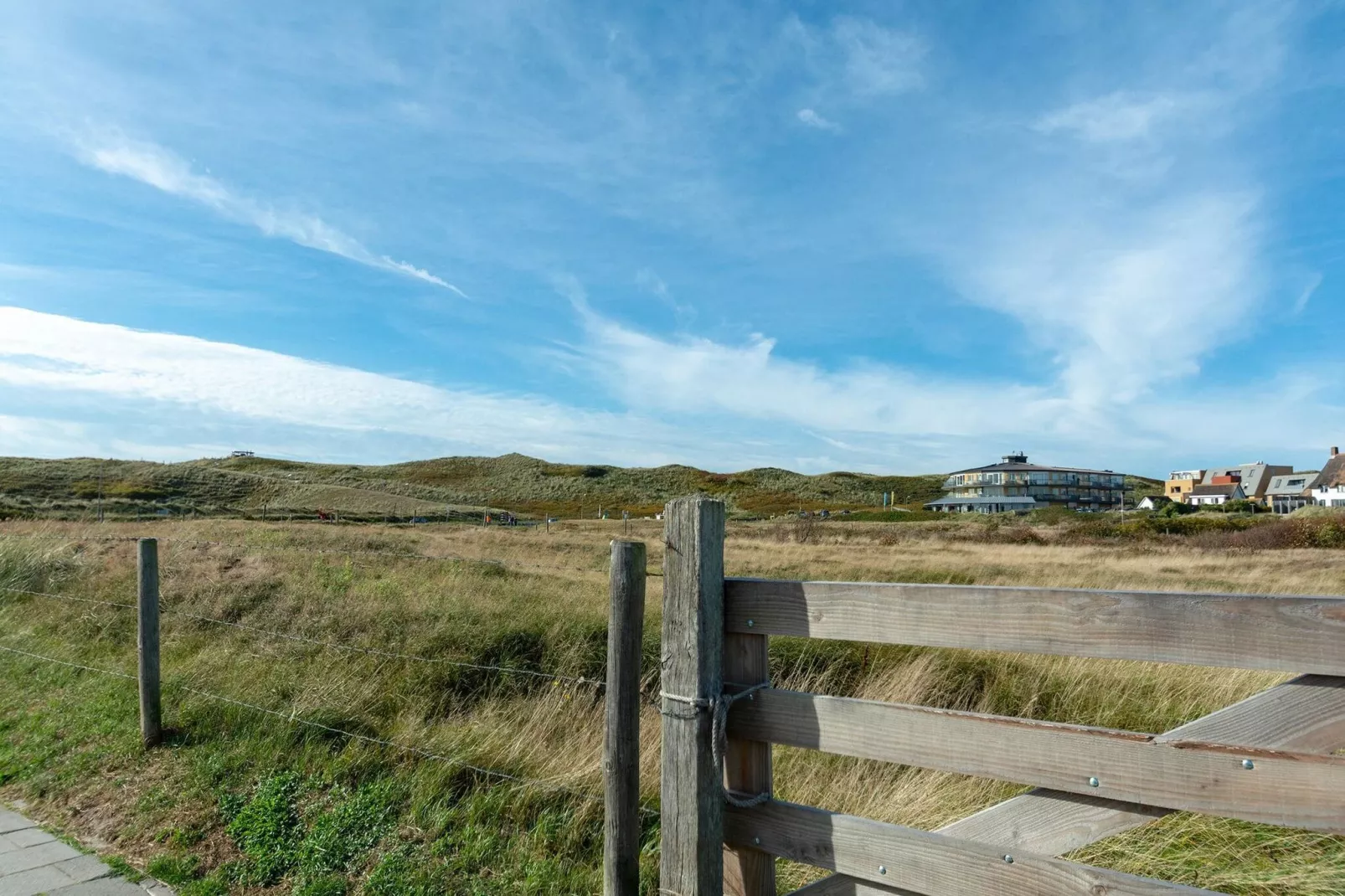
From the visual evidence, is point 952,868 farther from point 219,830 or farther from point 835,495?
point 835,495

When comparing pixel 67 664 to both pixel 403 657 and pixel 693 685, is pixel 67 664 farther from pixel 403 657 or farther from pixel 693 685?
pixel 693 685

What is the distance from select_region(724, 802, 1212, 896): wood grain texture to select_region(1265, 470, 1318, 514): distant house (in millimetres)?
104804

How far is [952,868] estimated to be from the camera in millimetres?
2488

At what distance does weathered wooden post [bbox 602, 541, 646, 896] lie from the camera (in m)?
3.26

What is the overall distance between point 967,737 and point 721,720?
0.80m

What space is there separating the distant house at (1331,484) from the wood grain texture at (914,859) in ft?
303

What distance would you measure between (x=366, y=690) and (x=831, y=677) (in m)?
4.56

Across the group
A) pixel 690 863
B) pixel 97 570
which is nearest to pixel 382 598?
pixel 97 570

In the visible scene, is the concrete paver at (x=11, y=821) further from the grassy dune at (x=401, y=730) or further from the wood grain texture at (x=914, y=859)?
the wood grain texture at (x=914, y=859)

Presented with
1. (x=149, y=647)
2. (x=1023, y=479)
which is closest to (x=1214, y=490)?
(x=1023, y=479)

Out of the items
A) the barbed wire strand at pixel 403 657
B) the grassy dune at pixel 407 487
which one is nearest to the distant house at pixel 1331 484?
the grassy dune at pixel 407 487

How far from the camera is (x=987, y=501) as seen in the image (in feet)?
309

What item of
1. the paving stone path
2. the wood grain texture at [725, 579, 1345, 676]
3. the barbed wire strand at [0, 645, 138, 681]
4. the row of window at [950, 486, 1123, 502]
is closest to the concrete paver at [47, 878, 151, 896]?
the paving stone path

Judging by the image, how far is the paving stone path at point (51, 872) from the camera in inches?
161
